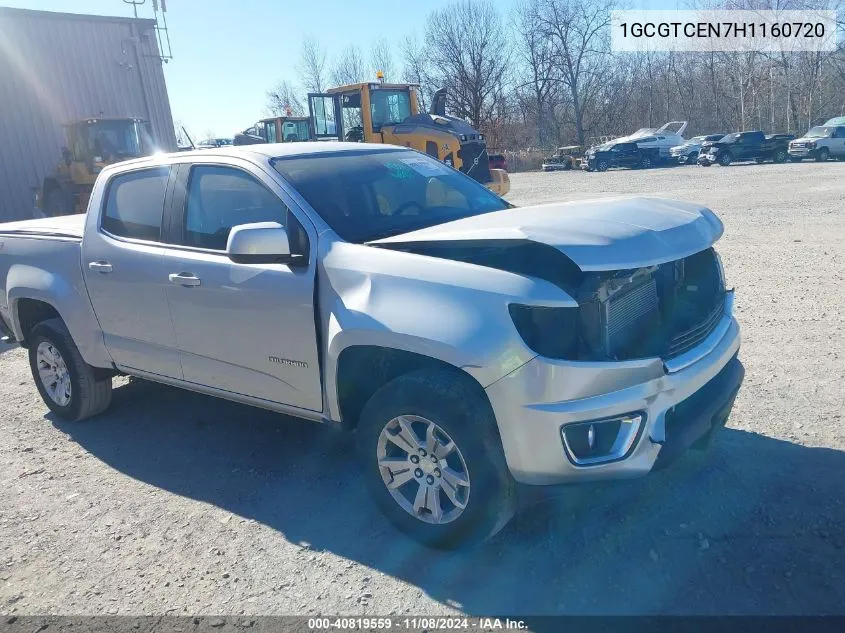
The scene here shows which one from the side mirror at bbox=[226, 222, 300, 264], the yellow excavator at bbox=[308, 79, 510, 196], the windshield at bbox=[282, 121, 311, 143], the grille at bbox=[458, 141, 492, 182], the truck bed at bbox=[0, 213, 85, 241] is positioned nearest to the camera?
the side mirror at bbox=[226, 222, 300, 264]

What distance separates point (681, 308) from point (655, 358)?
85cm

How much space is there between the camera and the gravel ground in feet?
9.42

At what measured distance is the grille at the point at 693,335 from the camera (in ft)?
9.91

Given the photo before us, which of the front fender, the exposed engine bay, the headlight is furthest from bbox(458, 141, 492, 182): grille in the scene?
the headlight

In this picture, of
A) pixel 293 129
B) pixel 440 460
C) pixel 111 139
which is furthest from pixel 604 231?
pixel 293 129

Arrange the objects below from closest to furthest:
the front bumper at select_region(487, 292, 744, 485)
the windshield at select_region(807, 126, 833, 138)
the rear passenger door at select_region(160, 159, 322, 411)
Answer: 1. the front bumper at select_region(487, 292, 744, 485)
2. the rear passenger door at select_region(160, 159, 322, 411)
3. the windshield at select_region(807, 126, 833, 138)

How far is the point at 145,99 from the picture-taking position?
20.9 m

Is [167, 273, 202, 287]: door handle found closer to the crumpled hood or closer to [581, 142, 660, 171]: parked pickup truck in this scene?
the crumpled hood

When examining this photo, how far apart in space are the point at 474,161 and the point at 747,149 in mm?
20997

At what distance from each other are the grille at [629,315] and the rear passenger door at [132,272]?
2.63 metres

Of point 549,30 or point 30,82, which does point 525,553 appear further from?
point 549,30

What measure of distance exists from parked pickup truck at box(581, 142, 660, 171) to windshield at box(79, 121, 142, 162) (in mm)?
24374

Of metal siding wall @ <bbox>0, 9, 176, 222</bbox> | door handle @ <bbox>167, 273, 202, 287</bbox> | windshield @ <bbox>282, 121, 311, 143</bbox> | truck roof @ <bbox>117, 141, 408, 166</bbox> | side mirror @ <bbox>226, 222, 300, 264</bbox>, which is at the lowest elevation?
door handle @ <bbox>167, 273, 202, 287</bbox>

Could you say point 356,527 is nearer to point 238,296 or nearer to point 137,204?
point 238,296
